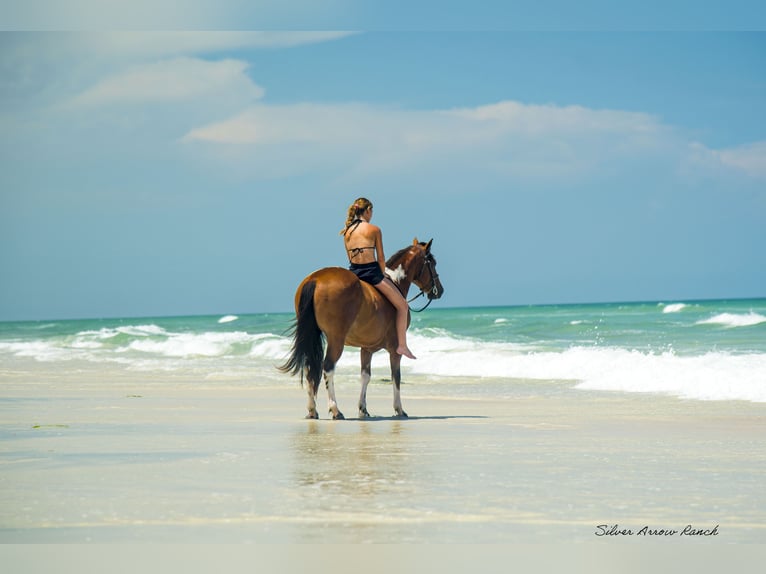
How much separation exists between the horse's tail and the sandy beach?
1.72 feet

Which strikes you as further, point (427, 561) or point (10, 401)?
point (10, 401)

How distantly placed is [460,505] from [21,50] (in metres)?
11.9

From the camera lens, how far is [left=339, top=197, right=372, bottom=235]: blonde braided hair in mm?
9562

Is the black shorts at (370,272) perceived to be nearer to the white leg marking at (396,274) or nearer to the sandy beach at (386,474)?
the white leg marking at (396,274)

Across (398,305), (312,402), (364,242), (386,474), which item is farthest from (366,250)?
(386,474)

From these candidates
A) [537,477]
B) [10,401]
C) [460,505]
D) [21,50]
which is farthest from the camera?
[21,50]

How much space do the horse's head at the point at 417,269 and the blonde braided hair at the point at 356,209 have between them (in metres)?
0.76

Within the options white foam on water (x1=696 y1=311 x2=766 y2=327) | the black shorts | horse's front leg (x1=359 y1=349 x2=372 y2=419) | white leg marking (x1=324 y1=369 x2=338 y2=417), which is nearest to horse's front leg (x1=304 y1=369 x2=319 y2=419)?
white leg marking (x1=324 y1=369 x2=338 y2=417)

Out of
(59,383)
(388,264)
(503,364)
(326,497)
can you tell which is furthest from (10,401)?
(503,364)

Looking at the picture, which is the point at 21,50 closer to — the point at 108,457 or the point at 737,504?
the point at 108,457

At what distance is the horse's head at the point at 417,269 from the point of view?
1016cm

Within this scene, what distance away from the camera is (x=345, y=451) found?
7273 millimetres

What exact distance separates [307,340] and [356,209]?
4.11ft

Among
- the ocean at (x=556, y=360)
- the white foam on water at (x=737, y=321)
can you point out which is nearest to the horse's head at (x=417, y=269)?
the ocean at (x=556, y=360)
